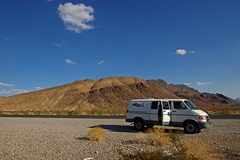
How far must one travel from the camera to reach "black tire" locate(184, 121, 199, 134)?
1902 centimetres

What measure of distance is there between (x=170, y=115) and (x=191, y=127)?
1579 mm

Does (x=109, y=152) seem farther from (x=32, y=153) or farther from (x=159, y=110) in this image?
(x=159, y=110)

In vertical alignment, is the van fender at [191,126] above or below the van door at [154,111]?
below

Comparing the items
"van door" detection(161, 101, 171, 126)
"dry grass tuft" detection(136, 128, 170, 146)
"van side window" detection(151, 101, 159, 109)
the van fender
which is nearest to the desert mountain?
"van side window" detection(151, 101, 159, 109)

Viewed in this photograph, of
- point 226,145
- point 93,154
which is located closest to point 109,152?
point 93,154

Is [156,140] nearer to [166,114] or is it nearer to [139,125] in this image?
[166,114]

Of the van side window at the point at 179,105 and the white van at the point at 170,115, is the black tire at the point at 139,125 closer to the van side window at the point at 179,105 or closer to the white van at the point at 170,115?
the white van at the point at 170,115

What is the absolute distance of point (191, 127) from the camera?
19.1 meters

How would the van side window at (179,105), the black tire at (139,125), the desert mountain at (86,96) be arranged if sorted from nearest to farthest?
the van side window at (179,105) → the black tire at (139,125) → the desert mountain at (86,96)

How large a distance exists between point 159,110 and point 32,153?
33.0ft

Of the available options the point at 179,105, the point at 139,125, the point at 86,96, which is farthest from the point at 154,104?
the point at 86,96

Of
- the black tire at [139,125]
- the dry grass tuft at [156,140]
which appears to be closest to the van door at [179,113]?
the black tire at [139,125]

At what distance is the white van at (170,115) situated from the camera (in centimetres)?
1909

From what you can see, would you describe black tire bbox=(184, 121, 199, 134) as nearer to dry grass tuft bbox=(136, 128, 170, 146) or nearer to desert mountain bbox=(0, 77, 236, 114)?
dry grass tuft bbox=(136, 128, 170, 146)
